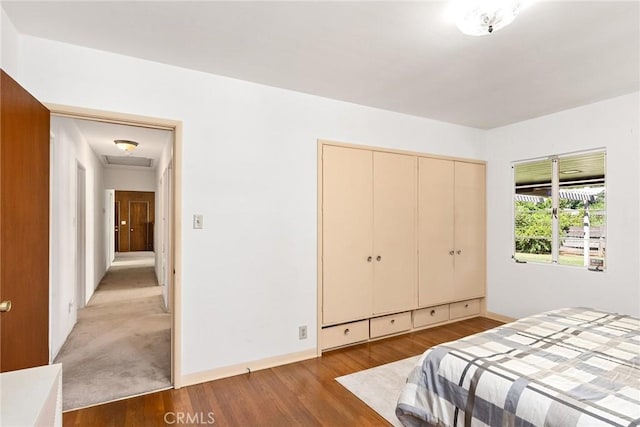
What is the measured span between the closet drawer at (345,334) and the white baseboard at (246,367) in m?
0.17

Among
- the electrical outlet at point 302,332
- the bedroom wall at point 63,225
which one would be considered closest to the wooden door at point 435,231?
the electrical outlet at point 302,332

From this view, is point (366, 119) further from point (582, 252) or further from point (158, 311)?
point (158, 311)

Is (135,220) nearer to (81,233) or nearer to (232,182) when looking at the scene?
(81,233)

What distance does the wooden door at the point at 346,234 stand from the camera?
3225 mm

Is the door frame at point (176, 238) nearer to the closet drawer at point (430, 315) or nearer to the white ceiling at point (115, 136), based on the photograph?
the white ceiling at point (115, 136)

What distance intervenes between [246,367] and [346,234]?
5.04 ft

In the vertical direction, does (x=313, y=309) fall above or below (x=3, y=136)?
below

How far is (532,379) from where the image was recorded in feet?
4.88

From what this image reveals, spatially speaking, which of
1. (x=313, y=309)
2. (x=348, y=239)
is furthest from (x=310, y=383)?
(x=348, y=239)

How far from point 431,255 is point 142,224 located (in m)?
10.8

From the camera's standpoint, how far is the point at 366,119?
11.5 ft

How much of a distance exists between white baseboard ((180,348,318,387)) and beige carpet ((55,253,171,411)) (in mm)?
207

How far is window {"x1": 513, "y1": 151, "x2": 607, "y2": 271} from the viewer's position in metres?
3.38

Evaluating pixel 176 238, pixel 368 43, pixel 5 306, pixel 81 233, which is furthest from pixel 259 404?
pixel 81 233
